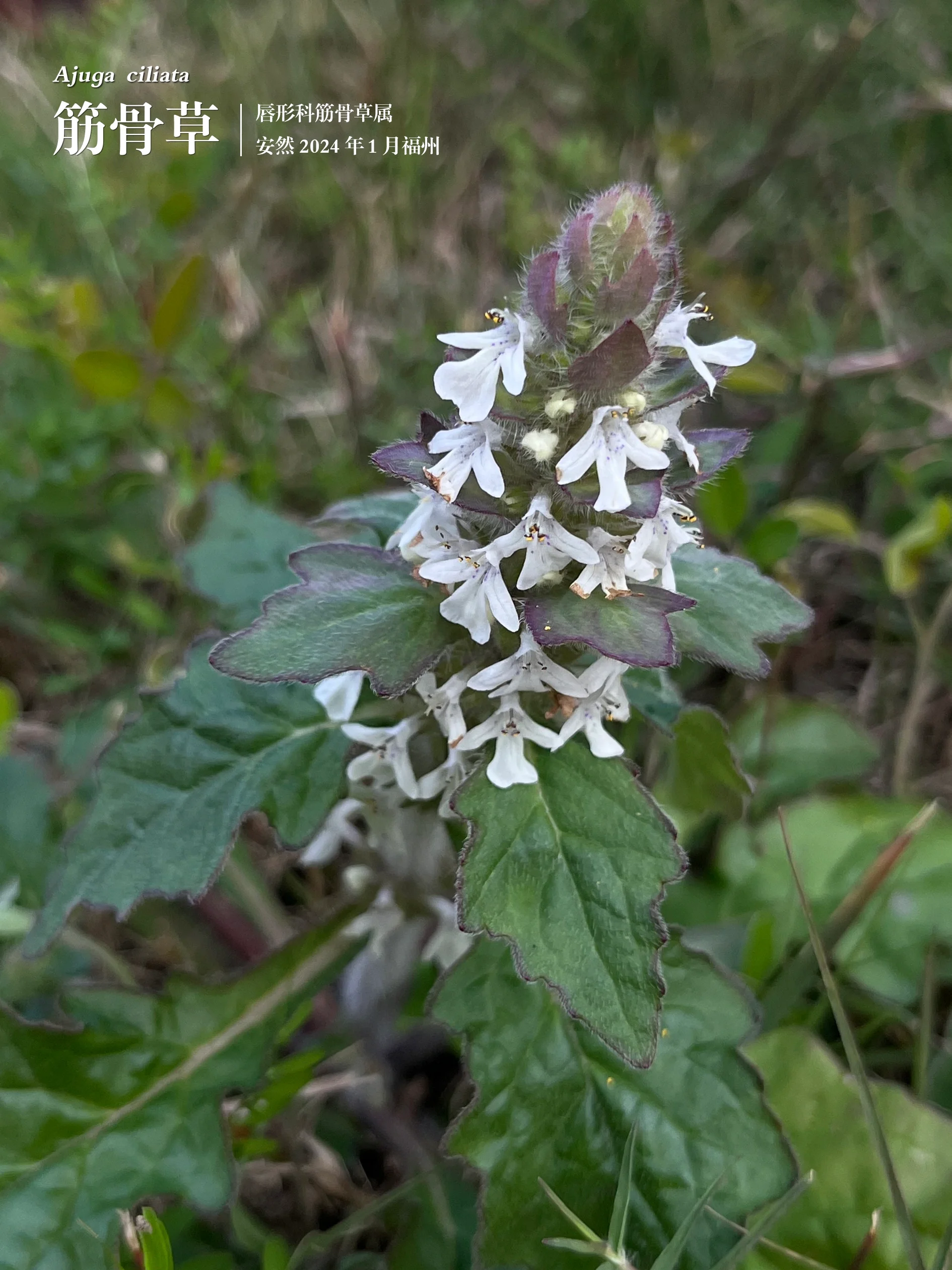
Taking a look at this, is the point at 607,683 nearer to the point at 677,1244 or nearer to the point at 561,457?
the point at 561,457

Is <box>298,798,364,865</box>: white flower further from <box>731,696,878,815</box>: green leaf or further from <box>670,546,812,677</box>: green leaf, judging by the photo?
<box>731,696,878,815</box>: green leaf

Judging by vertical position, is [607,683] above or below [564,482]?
below

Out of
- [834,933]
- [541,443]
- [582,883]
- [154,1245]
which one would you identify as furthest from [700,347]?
[154,1245]

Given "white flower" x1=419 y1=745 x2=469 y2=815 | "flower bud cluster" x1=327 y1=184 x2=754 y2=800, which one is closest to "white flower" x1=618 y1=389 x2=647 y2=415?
"flower bud cluster" x1=327 y1=184 x2=754 y2=800

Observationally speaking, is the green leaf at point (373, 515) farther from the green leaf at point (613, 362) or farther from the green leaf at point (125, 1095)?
the green leaf at point (125, 1095)

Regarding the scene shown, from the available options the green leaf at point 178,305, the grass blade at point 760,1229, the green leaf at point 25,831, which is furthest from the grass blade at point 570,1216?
the green leaf at point 178,305

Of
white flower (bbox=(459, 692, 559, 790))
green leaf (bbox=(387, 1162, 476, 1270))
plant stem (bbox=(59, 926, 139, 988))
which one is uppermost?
white flower (bbox=(459, 692, 559, 790))
